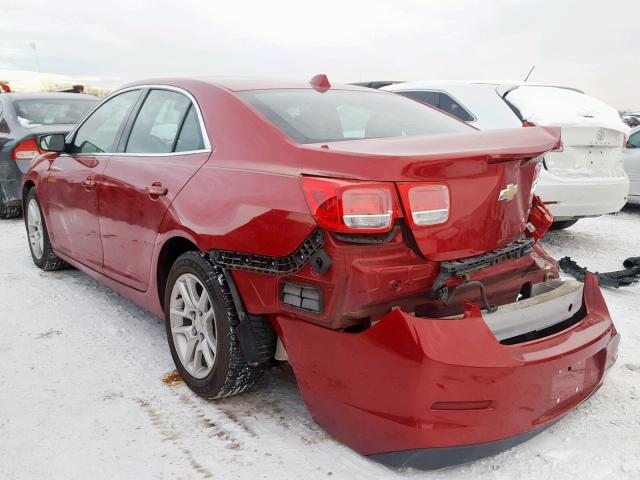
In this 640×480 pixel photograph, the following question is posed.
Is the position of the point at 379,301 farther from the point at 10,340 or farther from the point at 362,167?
the point at 10,340

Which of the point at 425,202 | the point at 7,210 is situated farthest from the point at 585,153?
the point at 7,210

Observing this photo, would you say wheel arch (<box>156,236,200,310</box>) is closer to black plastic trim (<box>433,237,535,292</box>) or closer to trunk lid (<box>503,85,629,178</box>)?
black plastic trim (<box>433,237,535,292</box>)

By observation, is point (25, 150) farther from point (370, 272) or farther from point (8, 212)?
point (370, 272)

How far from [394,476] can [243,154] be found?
1429mm

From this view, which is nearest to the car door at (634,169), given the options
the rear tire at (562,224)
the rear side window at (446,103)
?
the rear tire at (562,224)

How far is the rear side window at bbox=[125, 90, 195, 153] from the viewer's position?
3006 millimetres

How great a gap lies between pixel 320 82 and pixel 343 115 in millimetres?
539

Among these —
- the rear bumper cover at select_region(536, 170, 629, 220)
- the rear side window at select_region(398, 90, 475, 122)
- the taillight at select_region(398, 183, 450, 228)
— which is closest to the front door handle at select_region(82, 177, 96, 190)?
the taillight at select_region(398, 183, 450, 228)

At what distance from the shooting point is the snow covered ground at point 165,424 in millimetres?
2213

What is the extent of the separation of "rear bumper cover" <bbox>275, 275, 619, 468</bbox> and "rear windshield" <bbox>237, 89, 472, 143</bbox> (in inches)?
33.7

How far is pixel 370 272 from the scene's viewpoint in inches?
79.1

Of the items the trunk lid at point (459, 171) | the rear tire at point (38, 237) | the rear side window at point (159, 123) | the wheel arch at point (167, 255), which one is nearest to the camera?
the trunk lid at point (459, 171)

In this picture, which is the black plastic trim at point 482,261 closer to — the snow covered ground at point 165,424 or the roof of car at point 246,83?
the snow covered ground at point 165,424

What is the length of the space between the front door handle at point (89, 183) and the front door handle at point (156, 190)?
0.83 m
